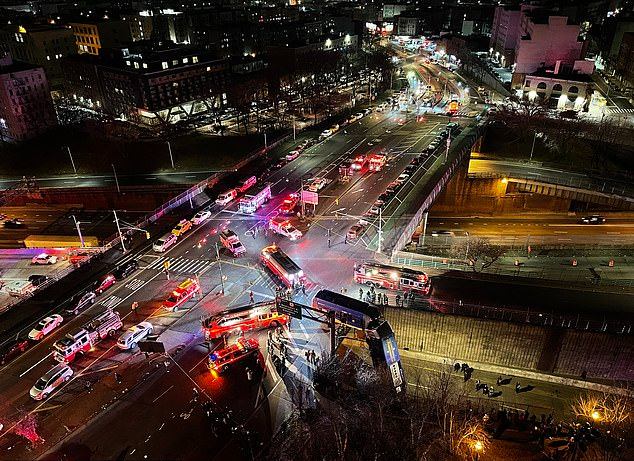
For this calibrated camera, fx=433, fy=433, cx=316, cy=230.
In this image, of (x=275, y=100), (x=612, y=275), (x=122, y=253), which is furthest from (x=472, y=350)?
(x=275, y=100)

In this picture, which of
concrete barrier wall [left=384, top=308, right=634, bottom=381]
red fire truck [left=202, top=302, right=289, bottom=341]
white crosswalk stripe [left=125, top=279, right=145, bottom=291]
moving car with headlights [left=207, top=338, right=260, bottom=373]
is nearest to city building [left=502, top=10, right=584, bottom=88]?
concrete barrier wall [left=384, top=308, right=634, bottom=381]

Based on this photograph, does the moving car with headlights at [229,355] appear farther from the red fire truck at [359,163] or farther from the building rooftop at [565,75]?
the building rooftop at [565,75]

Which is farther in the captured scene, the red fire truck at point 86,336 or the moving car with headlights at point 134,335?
the moving car with headlights at point 134,335

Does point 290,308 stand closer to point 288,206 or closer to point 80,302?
point 80,302

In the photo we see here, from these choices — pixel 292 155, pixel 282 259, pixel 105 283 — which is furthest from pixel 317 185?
pixel 105 283

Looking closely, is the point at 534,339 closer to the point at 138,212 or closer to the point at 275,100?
the point at 138,212

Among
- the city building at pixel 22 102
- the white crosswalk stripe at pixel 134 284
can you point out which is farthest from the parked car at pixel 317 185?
the city building at pixel 22 102

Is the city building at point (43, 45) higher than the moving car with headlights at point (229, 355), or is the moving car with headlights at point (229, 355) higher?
the city building at point (43, 45)
